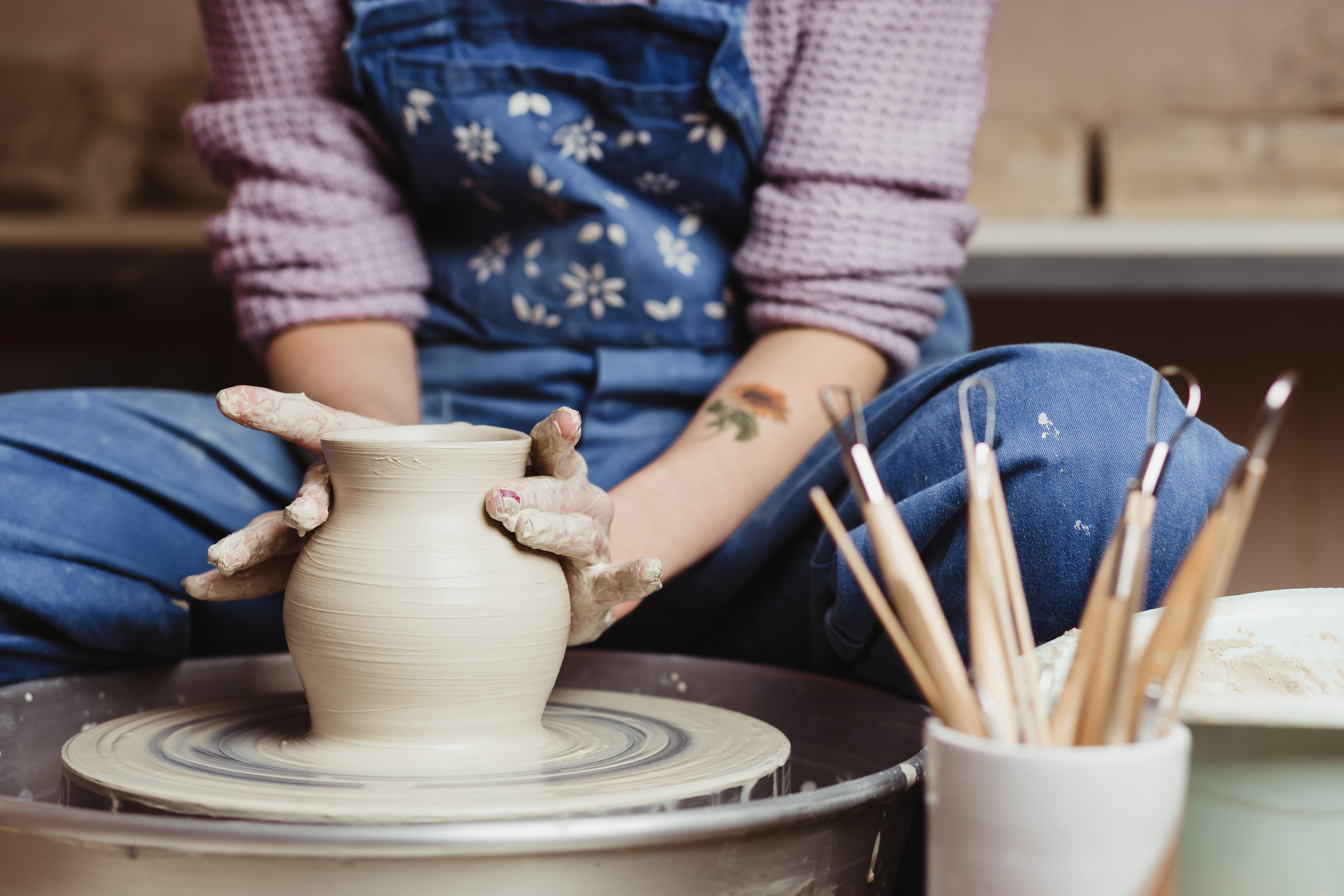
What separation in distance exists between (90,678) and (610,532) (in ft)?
1.31

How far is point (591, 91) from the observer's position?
1057mm

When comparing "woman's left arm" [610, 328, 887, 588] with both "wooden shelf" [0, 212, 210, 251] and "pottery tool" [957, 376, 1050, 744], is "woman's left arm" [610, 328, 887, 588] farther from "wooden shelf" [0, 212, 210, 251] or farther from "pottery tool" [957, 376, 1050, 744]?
"wooden shelf" [0, 212, 210, 251]

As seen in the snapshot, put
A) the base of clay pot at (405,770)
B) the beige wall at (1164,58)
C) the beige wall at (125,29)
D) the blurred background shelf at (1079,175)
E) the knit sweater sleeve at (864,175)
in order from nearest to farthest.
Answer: the base of clay pot at (405,770) < the knit sweater sleeve at (864,175) < the blurred background shelf at (1079,175) < the beige wall at (1164,58) < the beige wall at (125,29)

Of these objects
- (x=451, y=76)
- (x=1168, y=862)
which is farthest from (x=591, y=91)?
(x=1168, y=862)

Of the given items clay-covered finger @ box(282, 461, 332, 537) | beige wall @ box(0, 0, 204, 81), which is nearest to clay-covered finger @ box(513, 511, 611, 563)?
clay-covered finger @ box(282, 461, 332, 537)

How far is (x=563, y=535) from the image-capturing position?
0.67m

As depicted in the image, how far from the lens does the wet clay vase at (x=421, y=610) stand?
640mm

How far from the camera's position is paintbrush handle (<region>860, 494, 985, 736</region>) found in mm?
454

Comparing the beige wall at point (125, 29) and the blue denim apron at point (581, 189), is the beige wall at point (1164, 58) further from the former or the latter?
the beige wall at point (125, 29)

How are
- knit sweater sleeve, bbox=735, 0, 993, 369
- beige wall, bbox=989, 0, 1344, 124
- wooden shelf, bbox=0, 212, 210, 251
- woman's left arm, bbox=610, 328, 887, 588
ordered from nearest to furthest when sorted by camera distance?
woman's left arm, bbox=610, 328, 887, 588, knit sweater sleeve, bbox=735, 0, 993, 369, wooden shelf, bbox=0, 212, 210, 251, beige wall, bbox=989, 0, 1344, 124

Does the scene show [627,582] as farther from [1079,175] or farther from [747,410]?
[1079,175]

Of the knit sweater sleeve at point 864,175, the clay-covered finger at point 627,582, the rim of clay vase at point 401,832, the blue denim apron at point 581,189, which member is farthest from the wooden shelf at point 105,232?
the rim of clay vase at point 401,832

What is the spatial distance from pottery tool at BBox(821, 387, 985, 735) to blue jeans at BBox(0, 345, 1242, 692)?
27 centimetres

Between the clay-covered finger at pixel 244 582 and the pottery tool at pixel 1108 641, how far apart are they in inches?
17.2
